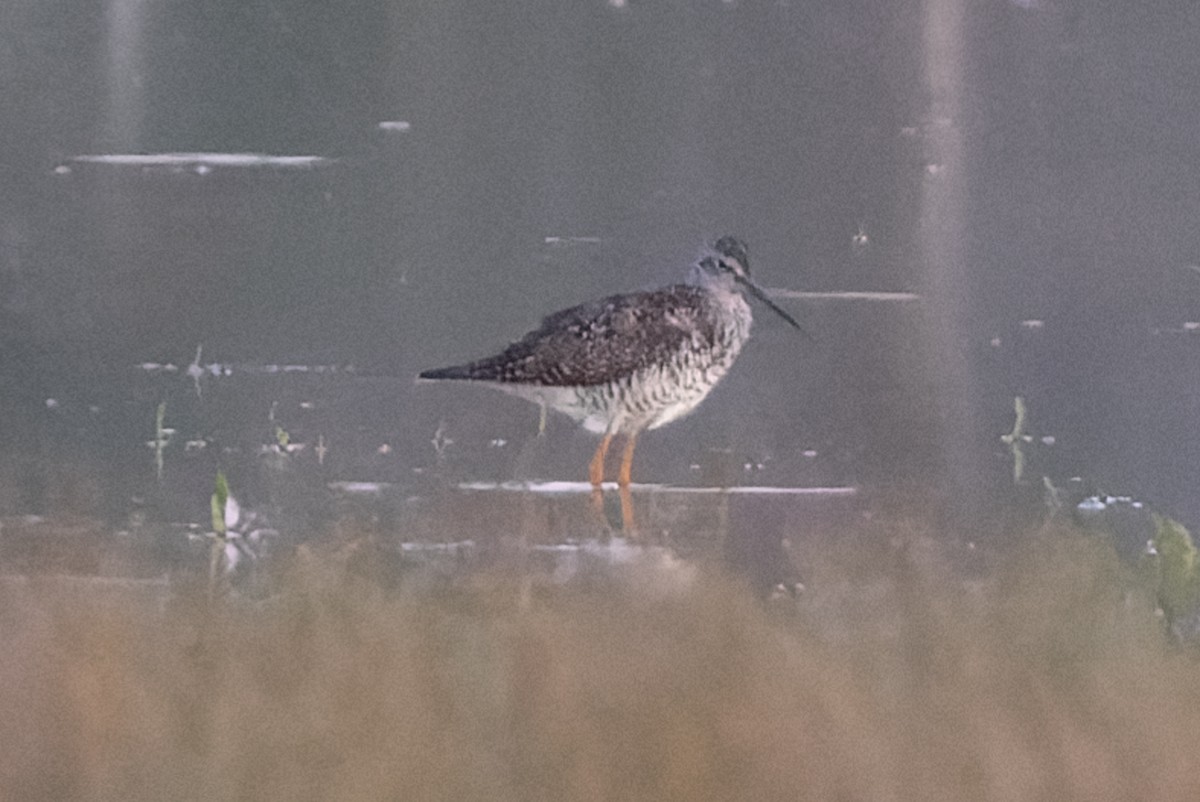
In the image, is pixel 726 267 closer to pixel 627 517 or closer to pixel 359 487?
pixel 627 517

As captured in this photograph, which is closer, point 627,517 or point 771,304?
point 627,517

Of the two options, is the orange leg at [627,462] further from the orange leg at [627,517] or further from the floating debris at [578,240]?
the floating debris at [578,240]

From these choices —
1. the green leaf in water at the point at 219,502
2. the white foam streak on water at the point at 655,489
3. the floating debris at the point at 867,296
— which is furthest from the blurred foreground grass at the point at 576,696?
the floating debris at the point at 867,296

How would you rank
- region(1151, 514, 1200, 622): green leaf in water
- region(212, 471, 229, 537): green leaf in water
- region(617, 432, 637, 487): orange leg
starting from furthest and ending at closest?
region(617, 432, 637, 487): orange leg, region(212, 471, 229, 537): green leaf in water, region(1151, 514, 1200, 622): green leaf in water

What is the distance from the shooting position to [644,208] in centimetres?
220

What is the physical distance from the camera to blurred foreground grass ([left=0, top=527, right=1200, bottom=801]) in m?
1.69

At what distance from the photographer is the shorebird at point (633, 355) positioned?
7.30 feet

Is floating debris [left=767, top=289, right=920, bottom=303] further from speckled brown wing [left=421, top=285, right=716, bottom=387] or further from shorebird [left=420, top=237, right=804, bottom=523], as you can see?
speckled brown wing [left=421, top=285, right=716, bottom=387]

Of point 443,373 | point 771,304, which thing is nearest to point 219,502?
point 443,373

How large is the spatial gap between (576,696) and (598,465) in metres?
0.51

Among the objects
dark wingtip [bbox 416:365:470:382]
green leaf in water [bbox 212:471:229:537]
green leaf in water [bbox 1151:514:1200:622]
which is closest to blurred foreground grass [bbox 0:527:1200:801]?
green leaf in water [bbox 1151:514:1200:622]

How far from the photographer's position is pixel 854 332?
224 centimetres

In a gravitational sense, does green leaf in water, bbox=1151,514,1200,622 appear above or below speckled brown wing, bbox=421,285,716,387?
below

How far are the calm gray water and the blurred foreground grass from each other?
340 mm
